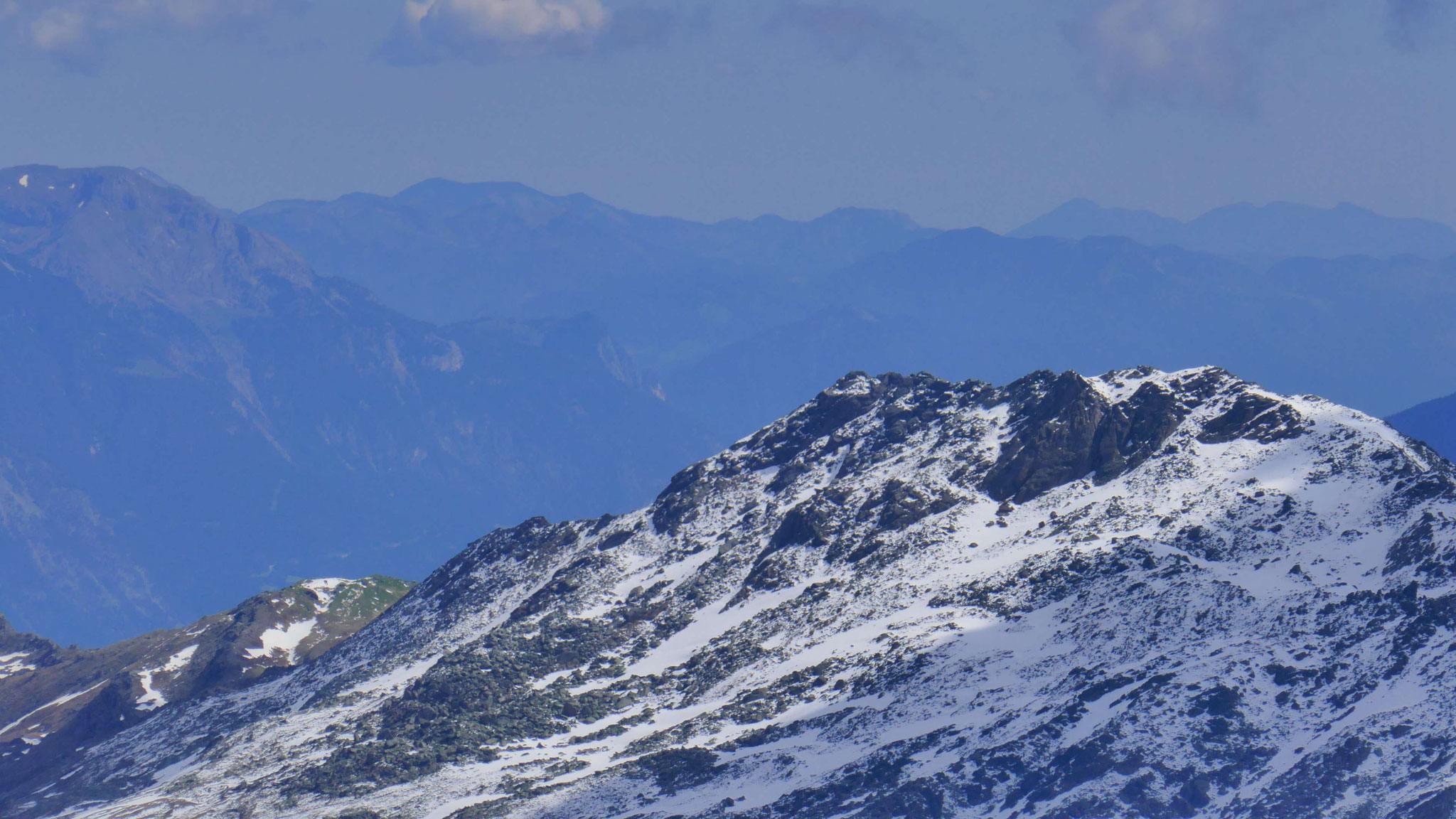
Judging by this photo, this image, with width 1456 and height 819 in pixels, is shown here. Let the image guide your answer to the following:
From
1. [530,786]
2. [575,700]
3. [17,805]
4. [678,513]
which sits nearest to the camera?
[530,786]

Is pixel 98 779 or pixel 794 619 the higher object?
pixel 98 779

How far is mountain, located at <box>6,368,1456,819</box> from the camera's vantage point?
119 m

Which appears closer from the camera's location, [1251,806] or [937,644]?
[1251,806]

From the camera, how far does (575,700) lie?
505 feet

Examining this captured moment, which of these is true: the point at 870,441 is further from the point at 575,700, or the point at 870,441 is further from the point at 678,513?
the point at 575,700

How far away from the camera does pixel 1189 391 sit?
17588 cm

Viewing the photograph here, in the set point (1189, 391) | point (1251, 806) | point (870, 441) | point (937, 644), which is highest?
point (870, 441)

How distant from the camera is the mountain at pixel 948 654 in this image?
119 metres

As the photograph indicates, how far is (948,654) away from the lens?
139 m

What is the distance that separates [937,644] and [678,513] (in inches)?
2266

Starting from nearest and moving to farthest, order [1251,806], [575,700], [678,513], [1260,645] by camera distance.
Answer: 1. [1251,806]
2. [1260,645]
3. [575,700]
4. [678,513]

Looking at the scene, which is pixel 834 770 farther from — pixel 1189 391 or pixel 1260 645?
pixel 1189 391

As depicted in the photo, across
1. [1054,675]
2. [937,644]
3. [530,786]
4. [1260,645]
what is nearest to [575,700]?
[530,786]

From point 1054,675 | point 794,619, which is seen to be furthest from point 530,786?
point 1054,675
